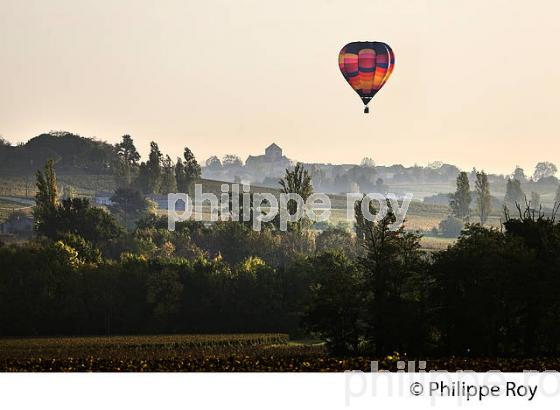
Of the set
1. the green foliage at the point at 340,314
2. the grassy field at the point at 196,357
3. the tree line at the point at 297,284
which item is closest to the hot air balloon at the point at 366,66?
the tree line at the point at 297,284

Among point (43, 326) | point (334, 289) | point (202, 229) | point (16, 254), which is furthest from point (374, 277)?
point (202, 229)

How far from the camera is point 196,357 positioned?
73750mm

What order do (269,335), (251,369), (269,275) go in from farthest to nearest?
1. (269,275)
2. (269,335)
3. (251,369)

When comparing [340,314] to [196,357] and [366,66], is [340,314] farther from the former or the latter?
[366,66]

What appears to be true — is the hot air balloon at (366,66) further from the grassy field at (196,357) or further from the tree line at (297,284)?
the grassy field at (196,357)

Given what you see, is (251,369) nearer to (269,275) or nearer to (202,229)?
(269,275)

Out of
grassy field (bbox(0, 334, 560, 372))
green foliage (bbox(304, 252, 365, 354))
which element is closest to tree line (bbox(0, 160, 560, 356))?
green foliage (bbox(304, 252, 365, 354))

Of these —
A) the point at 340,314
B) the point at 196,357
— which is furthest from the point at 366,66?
the point at 340,314

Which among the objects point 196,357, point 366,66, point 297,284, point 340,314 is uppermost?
point 366,66

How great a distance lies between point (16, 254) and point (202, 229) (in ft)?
205

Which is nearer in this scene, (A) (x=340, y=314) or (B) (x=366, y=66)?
(A) (x=340, y=314)

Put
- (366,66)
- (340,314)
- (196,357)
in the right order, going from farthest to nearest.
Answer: (366,66)
(196,357)
(340,314)

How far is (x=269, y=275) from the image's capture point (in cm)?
10581

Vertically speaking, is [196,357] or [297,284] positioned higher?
[297,284]
